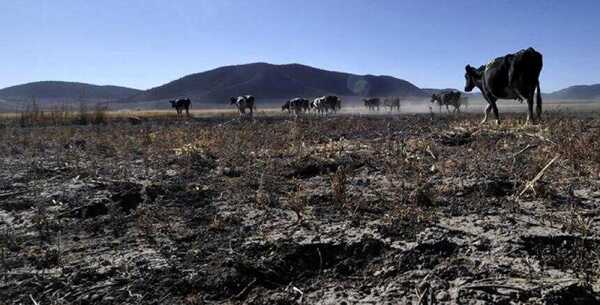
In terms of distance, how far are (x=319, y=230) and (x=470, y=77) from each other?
376 inches

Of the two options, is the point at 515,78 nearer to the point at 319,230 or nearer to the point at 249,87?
the point at 319,230

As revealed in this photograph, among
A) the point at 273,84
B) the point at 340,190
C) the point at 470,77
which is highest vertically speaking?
the point at 273,84

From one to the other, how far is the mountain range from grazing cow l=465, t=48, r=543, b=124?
104840mm

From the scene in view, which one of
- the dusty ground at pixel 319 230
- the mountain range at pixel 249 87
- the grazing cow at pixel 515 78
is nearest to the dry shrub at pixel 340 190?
the dusty ground at pixel 319 230

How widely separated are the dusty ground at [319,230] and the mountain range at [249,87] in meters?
108

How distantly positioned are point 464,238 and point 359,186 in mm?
1947

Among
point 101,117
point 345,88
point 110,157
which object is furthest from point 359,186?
point 345,88

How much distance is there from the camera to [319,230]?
4156 millimetres

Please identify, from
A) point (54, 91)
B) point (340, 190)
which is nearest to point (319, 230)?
point (340, 190)

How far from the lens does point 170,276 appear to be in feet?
11.2

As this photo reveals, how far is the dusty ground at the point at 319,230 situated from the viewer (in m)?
3.18

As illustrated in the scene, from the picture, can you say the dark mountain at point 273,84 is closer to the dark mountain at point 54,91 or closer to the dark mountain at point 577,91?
the dark mountain at point 54,91

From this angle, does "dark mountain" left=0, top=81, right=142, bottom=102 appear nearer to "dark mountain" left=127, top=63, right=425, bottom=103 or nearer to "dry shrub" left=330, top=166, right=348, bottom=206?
"dark mountain" left=127, top=63, right=425, bottom=103

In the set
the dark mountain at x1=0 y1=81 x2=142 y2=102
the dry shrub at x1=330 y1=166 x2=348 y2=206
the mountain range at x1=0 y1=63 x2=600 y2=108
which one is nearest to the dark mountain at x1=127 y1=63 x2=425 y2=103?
the mountain range at x1=0 y1=63 x2=600 y2=108
